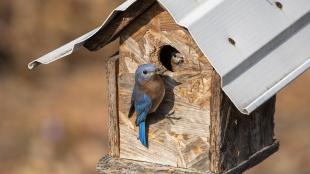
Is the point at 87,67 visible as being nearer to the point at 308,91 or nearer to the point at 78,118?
the point at 78,118

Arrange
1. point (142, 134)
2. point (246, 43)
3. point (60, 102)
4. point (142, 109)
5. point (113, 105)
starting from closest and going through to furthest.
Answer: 1. point (246, 43)
2. point (142, 109)
3. point (142, 134)
4. point (113, 105)
5. point (60, 102)

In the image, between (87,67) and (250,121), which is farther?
Result: (87,67)

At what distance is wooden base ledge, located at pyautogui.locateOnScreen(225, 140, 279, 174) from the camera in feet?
13.8

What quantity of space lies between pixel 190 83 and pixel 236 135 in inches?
14.5

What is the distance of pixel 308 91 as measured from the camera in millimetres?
11242

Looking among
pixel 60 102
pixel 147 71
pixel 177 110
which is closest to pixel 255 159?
pixel 177 110

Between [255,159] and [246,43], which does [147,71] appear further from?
[255,159]

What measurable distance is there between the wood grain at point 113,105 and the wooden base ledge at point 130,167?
60mm

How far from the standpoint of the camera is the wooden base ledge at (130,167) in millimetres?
4195

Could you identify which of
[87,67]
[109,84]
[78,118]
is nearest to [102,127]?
[78,118]

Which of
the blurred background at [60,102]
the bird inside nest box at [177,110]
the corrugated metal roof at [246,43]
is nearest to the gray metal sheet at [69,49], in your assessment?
the corrugated metal roof at [246,43]

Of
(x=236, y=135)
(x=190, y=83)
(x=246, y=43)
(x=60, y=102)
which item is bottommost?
(x=236, y=135)

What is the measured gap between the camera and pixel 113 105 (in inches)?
170

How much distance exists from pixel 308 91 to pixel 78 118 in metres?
2.99
